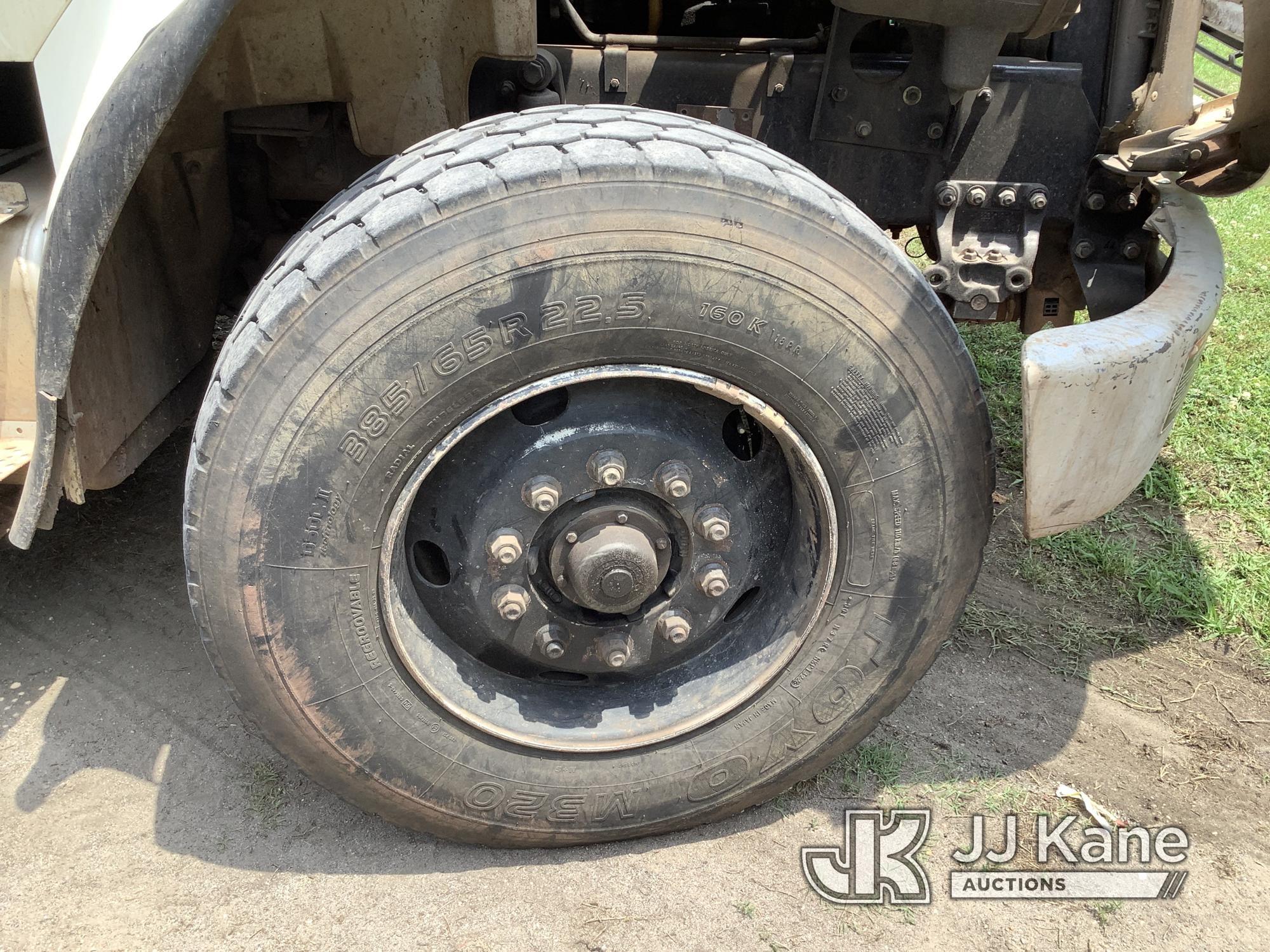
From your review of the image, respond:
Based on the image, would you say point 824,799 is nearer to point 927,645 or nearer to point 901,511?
point 927,645

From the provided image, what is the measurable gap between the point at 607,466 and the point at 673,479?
0.14 meters

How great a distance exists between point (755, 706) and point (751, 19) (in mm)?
2031

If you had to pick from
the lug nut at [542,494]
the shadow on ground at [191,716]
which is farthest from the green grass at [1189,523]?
the lug nut at [542,494]

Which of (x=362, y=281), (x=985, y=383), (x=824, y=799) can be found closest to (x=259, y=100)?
(x=362, y=281)

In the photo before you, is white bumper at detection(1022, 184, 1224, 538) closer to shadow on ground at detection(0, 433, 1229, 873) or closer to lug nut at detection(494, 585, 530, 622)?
shadow on ground at detection(0, 433, 1229, 873)

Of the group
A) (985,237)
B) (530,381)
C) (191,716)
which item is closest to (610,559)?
(530,381)

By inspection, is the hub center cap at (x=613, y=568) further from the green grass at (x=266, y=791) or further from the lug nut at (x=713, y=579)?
the green grass at (x=266, y=791)

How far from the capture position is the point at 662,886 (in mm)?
2059

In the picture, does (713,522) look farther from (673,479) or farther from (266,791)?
(266,791)

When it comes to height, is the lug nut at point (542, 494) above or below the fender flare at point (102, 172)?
below

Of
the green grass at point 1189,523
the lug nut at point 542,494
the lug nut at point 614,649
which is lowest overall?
the green grass at point 1189,523

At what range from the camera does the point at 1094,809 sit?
2293mm

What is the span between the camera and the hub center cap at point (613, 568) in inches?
74.9

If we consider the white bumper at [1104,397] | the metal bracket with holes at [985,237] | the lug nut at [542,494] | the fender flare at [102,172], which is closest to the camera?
the fender flare at [102,172]
